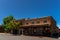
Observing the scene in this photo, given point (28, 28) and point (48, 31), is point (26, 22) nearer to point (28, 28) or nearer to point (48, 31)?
point (28, 28)

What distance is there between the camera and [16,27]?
3697 cm

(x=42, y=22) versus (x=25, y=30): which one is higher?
(x=42, y=22)

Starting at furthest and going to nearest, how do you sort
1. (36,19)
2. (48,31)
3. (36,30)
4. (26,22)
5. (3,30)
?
(3,30) → (26,22) → (36,19) → (36,30) → (48,31)

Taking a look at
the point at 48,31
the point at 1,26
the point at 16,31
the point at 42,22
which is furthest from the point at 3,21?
the point at 48,31

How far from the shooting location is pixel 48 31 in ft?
97.2

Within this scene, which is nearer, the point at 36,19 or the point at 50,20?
the point at 50,20

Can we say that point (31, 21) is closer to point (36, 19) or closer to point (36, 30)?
point (36, 19)

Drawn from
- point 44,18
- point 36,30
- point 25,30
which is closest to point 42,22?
point 44,18

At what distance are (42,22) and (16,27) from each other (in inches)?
404

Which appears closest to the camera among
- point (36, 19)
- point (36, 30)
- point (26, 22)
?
point (36, 30)

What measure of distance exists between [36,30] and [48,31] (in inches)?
170

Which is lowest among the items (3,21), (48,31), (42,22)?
(48,31)

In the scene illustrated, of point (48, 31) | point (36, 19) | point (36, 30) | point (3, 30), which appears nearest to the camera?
point (48, 31)

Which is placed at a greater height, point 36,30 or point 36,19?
point 36,19
